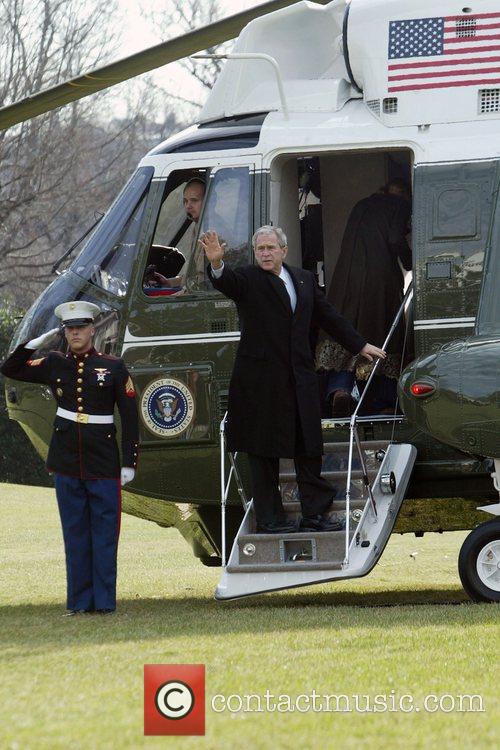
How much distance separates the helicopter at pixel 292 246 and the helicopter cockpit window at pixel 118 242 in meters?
0.01

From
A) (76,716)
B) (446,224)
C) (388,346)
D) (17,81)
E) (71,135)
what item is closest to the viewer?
(76,716)

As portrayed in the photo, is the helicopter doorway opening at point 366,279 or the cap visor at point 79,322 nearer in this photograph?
the cap visor at point 79,322

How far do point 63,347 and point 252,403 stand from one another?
1.63 metres

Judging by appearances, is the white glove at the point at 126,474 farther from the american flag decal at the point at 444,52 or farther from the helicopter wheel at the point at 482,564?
the american flag decal at the point at 444,52

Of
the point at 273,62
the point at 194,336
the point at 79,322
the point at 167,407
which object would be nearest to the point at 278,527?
the point at 167,407

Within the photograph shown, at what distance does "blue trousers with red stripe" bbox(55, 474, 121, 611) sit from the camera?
859cm

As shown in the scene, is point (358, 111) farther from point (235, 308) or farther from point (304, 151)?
point (235, 308)

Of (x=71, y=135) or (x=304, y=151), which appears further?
(x=71, y=135)

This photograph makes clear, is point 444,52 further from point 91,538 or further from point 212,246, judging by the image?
point 91,538

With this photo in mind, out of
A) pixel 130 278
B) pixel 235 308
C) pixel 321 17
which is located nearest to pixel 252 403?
pixel 235 308

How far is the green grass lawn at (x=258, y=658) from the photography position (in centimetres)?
505

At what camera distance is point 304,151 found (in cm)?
941

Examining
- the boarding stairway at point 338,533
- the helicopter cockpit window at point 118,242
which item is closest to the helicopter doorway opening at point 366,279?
the boarding stairway at point 338,533

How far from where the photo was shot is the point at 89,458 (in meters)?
8.62
